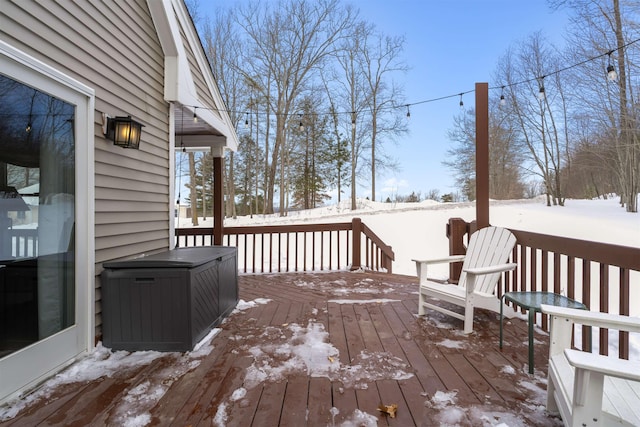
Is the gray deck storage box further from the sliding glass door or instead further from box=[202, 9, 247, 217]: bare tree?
box=[202, 9, 247, 217]: bare tree

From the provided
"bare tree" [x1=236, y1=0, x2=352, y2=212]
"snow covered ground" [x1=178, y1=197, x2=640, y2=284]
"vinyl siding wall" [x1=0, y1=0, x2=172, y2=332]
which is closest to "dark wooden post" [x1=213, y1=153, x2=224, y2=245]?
"vinyl siding wall" [x1=0, y1=0, x2=172, y2=332]

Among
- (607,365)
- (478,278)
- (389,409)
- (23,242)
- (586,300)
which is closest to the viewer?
(607,365)

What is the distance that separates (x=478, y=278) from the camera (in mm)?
Result: 3074

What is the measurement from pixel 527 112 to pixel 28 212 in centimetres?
1670

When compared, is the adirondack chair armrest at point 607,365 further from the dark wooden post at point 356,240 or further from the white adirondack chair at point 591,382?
the dark wooden post at point 356,240

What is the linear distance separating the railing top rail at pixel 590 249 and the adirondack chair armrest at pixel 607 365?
3.78 ft

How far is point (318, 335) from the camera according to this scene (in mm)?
2734

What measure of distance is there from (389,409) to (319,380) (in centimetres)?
48

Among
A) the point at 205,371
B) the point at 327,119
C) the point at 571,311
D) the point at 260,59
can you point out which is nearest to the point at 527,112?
the point at 327,119

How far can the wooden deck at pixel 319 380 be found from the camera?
1.67m

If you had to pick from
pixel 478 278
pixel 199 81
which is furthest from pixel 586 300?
pixel 199 81

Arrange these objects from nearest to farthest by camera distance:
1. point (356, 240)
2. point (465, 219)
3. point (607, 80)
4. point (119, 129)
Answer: point (119, 129) → point (356, 240) → point (607, 80) → point (465, 219)

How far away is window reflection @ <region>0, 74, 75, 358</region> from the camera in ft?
6.10

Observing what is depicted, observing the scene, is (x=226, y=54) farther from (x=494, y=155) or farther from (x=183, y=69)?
(x=494, y=155)
